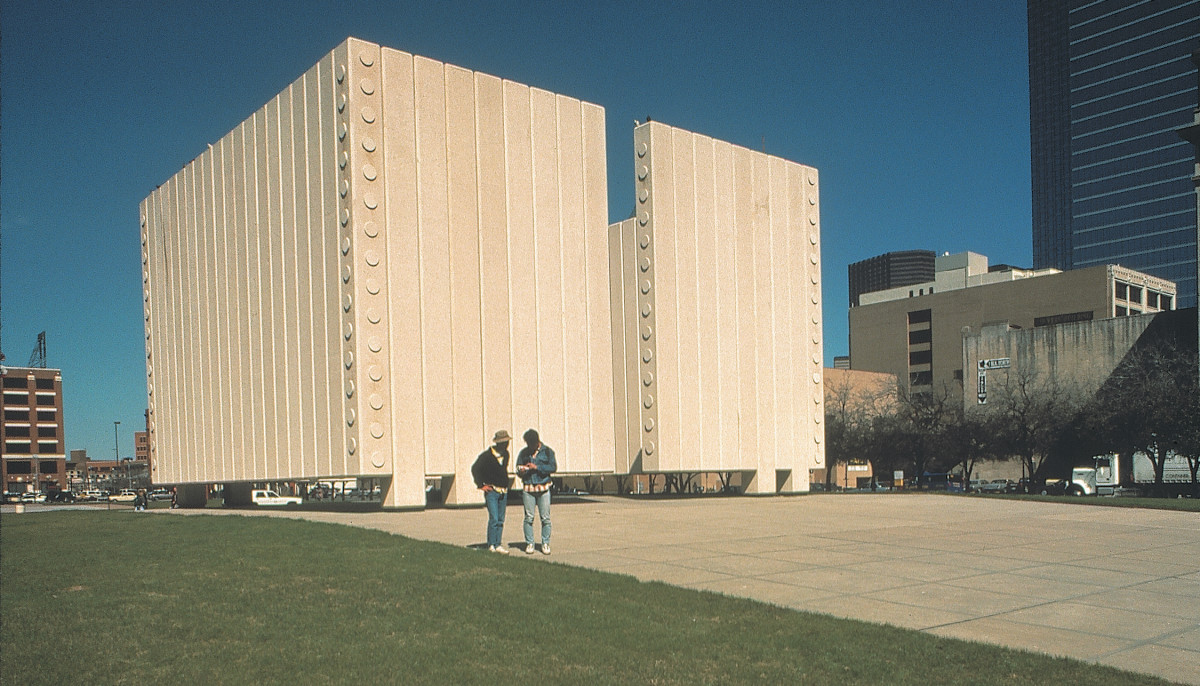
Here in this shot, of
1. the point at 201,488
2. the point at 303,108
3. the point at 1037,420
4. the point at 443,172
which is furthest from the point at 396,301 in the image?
the point at 1037,420

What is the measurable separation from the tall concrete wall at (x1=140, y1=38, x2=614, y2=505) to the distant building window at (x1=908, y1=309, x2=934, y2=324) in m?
99.0

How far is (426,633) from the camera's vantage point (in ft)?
25.6

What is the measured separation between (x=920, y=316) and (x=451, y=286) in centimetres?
10596

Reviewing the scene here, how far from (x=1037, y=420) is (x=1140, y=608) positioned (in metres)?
52.7

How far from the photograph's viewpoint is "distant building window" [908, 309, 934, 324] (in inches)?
4807

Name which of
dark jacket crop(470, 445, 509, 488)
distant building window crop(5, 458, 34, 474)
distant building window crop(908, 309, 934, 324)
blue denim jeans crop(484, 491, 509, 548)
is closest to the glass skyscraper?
distant building window crop(908, 309, 934, 324)

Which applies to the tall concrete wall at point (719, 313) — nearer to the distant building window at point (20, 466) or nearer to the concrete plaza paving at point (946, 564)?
the concrete plaza paving at point (946, 564)

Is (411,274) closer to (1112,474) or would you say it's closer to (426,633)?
(426,633)

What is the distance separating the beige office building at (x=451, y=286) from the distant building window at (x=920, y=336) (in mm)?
89118

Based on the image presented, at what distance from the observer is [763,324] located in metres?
37.6

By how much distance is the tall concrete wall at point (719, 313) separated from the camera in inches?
1347

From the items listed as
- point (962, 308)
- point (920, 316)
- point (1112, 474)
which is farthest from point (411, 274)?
point (920, 316)

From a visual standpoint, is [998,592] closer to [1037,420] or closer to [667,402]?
[667,402]

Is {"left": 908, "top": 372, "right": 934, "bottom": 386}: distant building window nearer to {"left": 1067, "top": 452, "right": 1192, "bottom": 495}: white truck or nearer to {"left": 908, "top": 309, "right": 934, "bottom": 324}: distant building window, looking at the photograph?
{"left": 908, "top": 309, "right": 934, "bottom": 324}: distant building window
